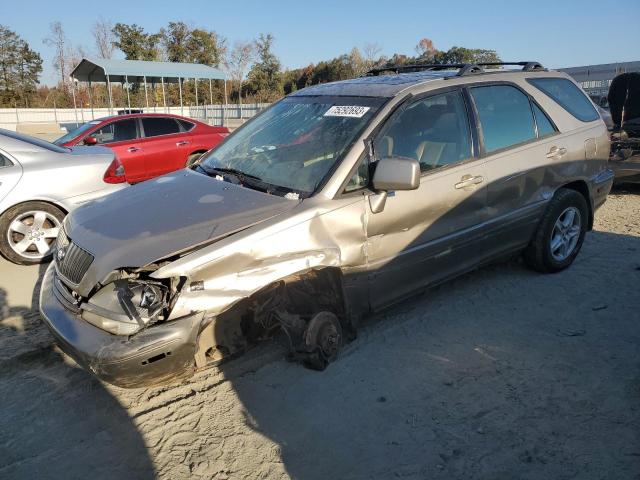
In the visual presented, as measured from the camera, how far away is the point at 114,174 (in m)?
5.88

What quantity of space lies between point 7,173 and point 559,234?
18.3 feet

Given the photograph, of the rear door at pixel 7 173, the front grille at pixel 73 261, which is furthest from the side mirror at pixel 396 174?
the rear door at pixel 7 173

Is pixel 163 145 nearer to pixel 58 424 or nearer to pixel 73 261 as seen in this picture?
pixel 73 261

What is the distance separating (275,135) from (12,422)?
2522mm

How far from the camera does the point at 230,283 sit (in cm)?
274

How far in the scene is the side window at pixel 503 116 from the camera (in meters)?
4.04

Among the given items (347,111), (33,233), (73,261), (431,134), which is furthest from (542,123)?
(33,233)

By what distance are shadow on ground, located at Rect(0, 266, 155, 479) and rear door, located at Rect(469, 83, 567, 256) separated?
9.81 feet

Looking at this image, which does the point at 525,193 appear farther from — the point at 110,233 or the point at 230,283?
the point at 110,233

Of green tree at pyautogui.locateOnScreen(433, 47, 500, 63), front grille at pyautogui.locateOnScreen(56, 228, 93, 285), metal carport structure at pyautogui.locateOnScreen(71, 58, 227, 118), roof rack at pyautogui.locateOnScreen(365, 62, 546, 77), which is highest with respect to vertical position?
green tree at pyautogui.locateOnScreen(433, 47, 500, 63)

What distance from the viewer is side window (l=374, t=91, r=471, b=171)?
352 cm

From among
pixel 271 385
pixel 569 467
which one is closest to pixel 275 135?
pixel 271 385

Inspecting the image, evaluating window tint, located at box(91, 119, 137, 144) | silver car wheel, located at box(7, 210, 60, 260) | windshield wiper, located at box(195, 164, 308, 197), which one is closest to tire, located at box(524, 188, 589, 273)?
windshield wiper, located at box(195, 164, 308, 197)

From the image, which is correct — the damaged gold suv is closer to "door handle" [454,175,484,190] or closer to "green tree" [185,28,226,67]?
"door handle" [454,175,484,190]
